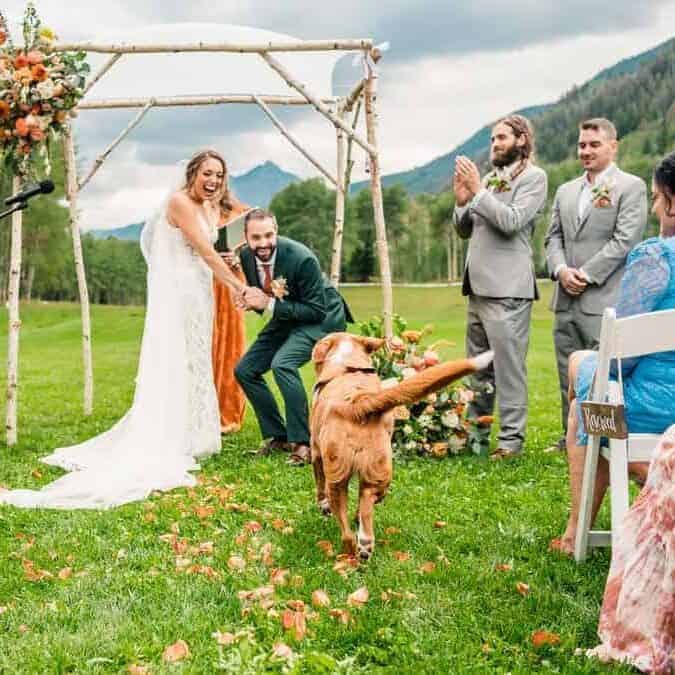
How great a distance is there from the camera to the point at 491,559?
4391 mm

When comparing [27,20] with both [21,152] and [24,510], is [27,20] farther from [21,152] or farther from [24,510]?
[24,510]

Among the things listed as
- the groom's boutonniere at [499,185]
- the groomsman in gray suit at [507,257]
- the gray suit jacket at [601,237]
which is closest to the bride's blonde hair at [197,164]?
the groomsman in gray suit at [507,257]

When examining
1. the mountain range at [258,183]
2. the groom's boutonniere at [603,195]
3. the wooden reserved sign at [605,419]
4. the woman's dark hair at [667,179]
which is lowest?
the wooden reserved sign at [605,419]

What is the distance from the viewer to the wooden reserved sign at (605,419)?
349 centimetres

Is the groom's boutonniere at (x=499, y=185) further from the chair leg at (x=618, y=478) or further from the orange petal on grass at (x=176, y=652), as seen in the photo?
the orange petal on grass at (x=176, y=652)

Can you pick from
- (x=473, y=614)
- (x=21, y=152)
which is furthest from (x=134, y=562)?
(x=21, y=152)

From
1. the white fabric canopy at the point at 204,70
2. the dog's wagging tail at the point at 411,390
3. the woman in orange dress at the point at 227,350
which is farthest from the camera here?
the woman in orange dress at the point at 227,350

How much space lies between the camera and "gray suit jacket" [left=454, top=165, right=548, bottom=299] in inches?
Answer: 265

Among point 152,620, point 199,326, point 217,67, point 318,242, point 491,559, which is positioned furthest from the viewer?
point 318,242

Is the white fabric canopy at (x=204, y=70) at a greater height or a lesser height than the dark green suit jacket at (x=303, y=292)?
greater

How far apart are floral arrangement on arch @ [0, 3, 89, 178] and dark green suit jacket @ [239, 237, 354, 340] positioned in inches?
70.2

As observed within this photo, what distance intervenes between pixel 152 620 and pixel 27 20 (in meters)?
5.28

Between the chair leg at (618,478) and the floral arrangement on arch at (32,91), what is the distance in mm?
4704

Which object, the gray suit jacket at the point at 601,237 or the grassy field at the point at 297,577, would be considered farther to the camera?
the gray suit jacket at the point at 601,237
